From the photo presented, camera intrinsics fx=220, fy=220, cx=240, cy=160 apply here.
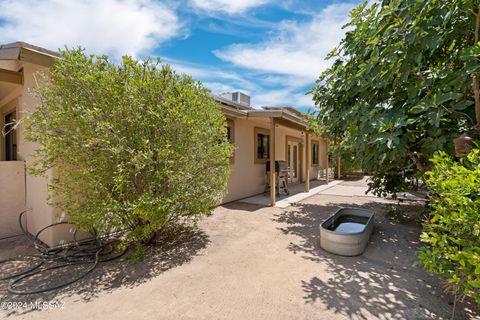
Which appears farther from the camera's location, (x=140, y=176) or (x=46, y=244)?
(x=46, y=244)

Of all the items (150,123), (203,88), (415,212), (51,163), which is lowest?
(415,212)

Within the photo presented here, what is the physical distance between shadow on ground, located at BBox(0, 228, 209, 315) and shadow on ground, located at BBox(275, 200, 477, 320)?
6.88 ft

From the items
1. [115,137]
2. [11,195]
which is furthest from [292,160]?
[11,195]

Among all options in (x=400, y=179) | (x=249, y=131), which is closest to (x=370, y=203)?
(x=400, y=179)

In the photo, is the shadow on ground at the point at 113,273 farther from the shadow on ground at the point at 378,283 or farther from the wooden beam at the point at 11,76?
the wooden beam at the point at 11,76

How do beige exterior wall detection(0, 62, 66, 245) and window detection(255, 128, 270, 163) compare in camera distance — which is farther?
window detection(255, 128, 270, 163)

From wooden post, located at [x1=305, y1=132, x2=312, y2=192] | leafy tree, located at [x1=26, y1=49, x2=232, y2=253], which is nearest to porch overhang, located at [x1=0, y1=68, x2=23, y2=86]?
leafy tree, located at [x1=26, y1=49, x2=232, y2=253]

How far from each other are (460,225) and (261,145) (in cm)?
762

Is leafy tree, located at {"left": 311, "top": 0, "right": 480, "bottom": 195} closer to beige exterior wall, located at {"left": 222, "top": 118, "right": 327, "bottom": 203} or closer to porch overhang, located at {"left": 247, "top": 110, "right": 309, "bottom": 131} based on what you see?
porch overhang, located at {"left": 247, "top": 110, "right": 309, "bottom": 131}

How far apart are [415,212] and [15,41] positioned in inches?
406

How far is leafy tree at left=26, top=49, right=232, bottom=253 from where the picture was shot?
333 centimetres

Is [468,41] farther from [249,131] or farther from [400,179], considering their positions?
[249,131]

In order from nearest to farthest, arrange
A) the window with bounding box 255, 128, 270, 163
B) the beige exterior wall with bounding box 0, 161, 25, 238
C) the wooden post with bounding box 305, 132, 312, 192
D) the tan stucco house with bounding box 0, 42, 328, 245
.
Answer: the tan stucco house with bounding box 0, 42, 328, 245, the beige exterior wall with bounding box 0, 161, 25, 238, the window with bounding box 255, 128, 270, 163, the wooden post with bounding box 305, 132, 312, 192

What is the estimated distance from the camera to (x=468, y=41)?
3.10 metres
